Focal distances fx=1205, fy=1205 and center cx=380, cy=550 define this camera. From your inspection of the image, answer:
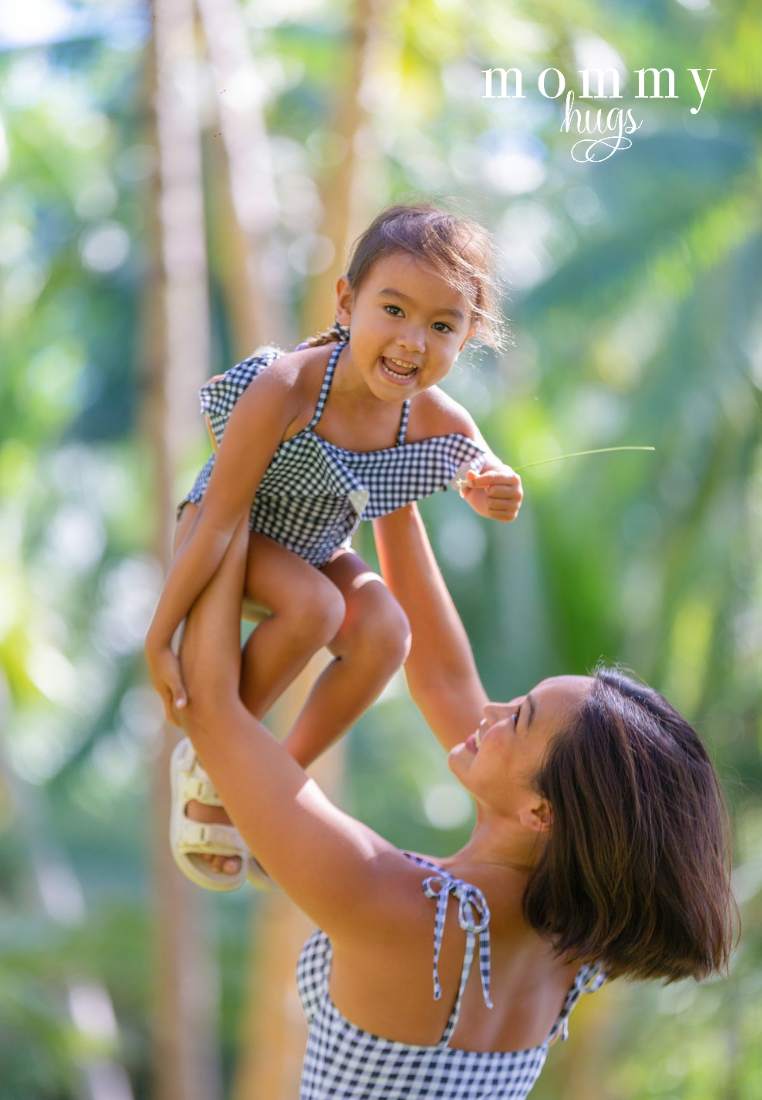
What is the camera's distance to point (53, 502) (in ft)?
50.9

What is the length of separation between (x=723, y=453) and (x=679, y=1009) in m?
4.71

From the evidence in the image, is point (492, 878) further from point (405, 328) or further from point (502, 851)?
point (405, 328)

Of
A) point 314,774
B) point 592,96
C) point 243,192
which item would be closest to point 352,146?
point 243,192

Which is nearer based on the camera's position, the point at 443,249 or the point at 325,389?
the point at 443,249

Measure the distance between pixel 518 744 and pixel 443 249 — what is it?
32.3 inches

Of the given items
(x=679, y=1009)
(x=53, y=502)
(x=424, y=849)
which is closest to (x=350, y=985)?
(x=679, y=1009)

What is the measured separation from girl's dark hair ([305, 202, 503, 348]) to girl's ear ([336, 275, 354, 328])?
2 cm

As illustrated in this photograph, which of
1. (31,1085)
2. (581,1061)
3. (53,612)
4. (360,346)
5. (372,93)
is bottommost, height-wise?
(31,1085)

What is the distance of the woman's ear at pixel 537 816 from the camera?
1.99 meters

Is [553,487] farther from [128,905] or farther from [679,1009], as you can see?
[128,905]

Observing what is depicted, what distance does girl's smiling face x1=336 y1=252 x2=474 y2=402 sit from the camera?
1918 mm

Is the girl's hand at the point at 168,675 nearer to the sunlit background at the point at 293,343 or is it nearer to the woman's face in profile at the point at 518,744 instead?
the woman's face in profile at the point at 518,744

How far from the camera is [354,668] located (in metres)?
2.16

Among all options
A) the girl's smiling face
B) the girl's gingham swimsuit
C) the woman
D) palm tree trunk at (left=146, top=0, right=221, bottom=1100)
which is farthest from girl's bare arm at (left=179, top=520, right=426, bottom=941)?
palm tree trunk at (left=146, top=0, right=221, bottom=1100)
